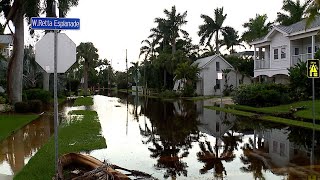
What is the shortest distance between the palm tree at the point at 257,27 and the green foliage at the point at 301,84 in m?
29.9

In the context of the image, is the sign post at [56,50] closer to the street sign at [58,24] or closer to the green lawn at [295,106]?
the street sign at [58,24]

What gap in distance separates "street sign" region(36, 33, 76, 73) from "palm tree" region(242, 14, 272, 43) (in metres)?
50.4

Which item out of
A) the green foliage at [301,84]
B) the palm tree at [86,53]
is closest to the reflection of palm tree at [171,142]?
the green foliage at [301,84]

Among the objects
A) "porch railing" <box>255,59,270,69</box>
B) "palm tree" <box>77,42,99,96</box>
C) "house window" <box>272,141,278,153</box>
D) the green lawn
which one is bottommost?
"house window" <box>272,141,278,153</box>

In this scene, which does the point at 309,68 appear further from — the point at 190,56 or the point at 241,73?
the point at 190,56

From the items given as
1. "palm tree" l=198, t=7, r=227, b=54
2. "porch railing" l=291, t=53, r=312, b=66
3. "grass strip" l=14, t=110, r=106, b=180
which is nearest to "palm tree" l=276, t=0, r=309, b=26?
"palm tree" l=198, t=7, r=227, b=54

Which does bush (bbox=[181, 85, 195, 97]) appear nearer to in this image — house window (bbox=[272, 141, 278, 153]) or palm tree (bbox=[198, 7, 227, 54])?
palm tree (bbox=[198, 7, 227, 54])

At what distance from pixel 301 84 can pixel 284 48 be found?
10085mm

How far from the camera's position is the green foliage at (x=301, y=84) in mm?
24969

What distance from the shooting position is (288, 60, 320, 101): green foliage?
24969 mm

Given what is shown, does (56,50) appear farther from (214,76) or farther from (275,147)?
(214,76)

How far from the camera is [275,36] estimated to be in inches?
1436

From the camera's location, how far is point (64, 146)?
12180 mm

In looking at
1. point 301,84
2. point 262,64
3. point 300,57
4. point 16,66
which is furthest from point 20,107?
point 262,64
